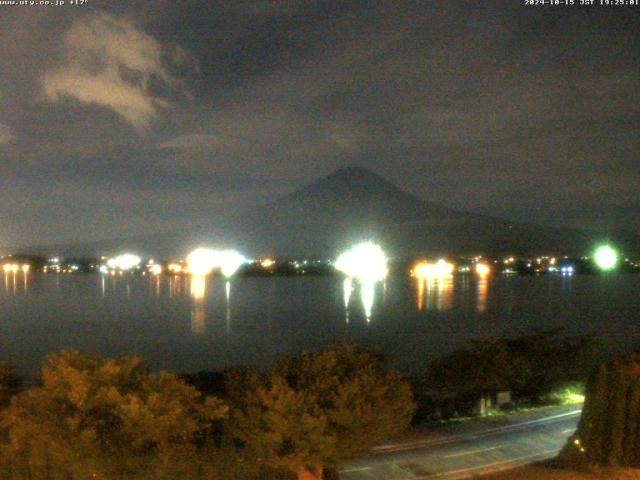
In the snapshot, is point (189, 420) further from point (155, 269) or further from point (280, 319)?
point (155, 269)

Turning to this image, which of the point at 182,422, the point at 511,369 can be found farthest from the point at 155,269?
the point at 182,422

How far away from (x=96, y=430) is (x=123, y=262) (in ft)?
420

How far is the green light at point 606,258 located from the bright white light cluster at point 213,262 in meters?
49.8

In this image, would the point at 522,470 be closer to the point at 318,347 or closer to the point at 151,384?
the point at 151,384

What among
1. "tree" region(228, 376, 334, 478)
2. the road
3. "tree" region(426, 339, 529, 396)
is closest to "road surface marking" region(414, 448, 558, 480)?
the road

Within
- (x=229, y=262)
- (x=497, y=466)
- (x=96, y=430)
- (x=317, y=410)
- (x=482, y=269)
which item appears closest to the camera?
(x=96, y=430)

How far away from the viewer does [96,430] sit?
208 inches

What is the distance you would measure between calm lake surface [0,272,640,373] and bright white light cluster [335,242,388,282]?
35457 millimetres

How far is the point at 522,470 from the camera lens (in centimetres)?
793

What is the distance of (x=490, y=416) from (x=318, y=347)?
2264 centimetres

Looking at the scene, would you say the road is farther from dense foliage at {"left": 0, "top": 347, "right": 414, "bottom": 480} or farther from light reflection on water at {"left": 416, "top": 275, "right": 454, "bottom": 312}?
light reflection on water at {"left": 416, "top": 275, "right": 454, "bottom": 312}

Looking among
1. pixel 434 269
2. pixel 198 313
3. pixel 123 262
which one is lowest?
pixel 198 313

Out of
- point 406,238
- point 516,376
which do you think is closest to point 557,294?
point 516,376

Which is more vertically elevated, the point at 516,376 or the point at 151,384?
the point at 151,384
